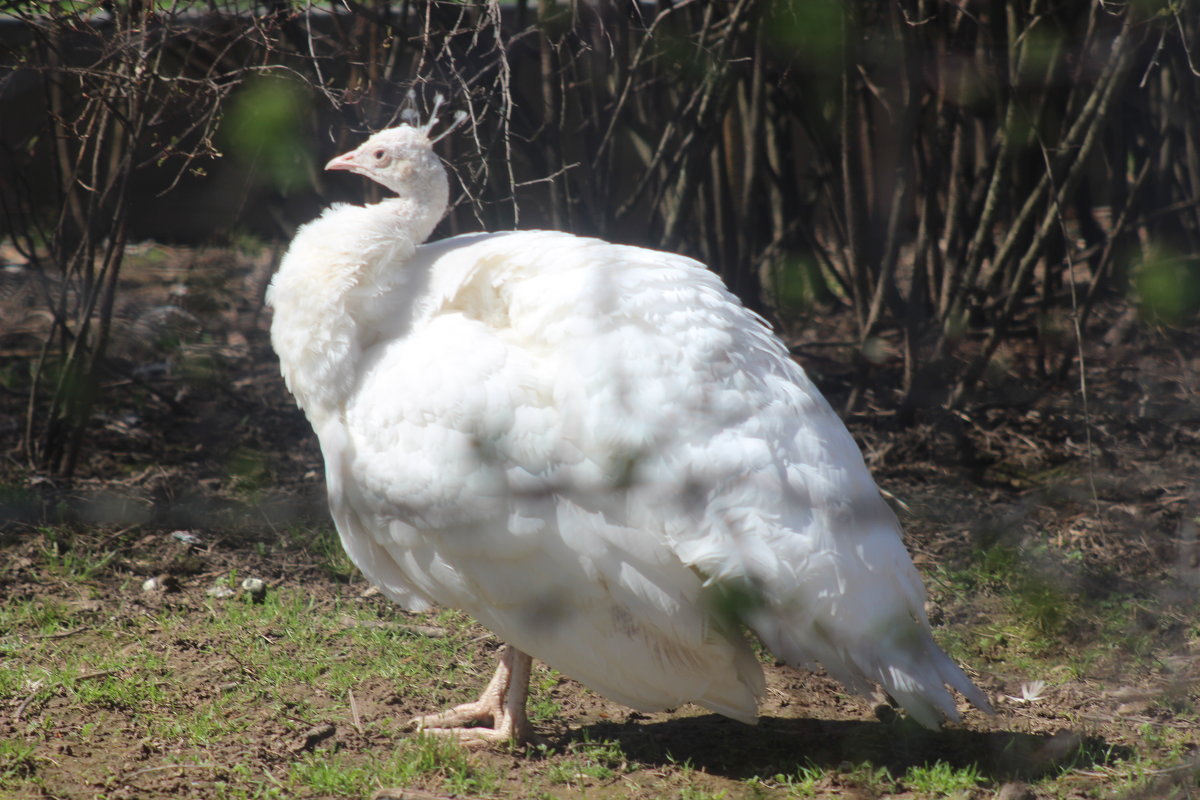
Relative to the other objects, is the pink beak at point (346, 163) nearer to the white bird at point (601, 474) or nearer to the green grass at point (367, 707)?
the white bird at point (601, 474)

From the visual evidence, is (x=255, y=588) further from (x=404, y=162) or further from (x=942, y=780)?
(x=942, y=780)

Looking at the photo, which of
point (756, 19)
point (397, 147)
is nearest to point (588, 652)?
point (397, 147)

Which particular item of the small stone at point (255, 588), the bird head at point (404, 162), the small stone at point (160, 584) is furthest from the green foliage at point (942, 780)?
the small stone at point (160, 584)

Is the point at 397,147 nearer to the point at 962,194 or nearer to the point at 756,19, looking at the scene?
the point at 756,19

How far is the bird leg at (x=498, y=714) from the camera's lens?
342cm

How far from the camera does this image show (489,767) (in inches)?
131

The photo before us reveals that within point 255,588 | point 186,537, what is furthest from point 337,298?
point 186,537

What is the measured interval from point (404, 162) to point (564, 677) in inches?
74.8

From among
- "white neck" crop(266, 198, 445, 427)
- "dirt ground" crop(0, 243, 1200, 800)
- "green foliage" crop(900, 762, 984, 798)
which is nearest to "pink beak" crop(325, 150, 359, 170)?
"white neck" crop(266, 198, 445, 427)

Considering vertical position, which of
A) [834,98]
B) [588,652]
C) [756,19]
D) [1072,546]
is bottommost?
[1072,546]

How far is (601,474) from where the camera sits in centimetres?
290

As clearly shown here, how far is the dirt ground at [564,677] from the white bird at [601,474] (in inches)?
11.4

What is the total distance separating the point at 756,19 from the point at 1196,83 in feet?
7.84

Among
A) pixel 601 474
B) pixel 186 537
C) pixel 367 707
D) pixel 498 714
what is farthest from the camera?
pixel 186 537
